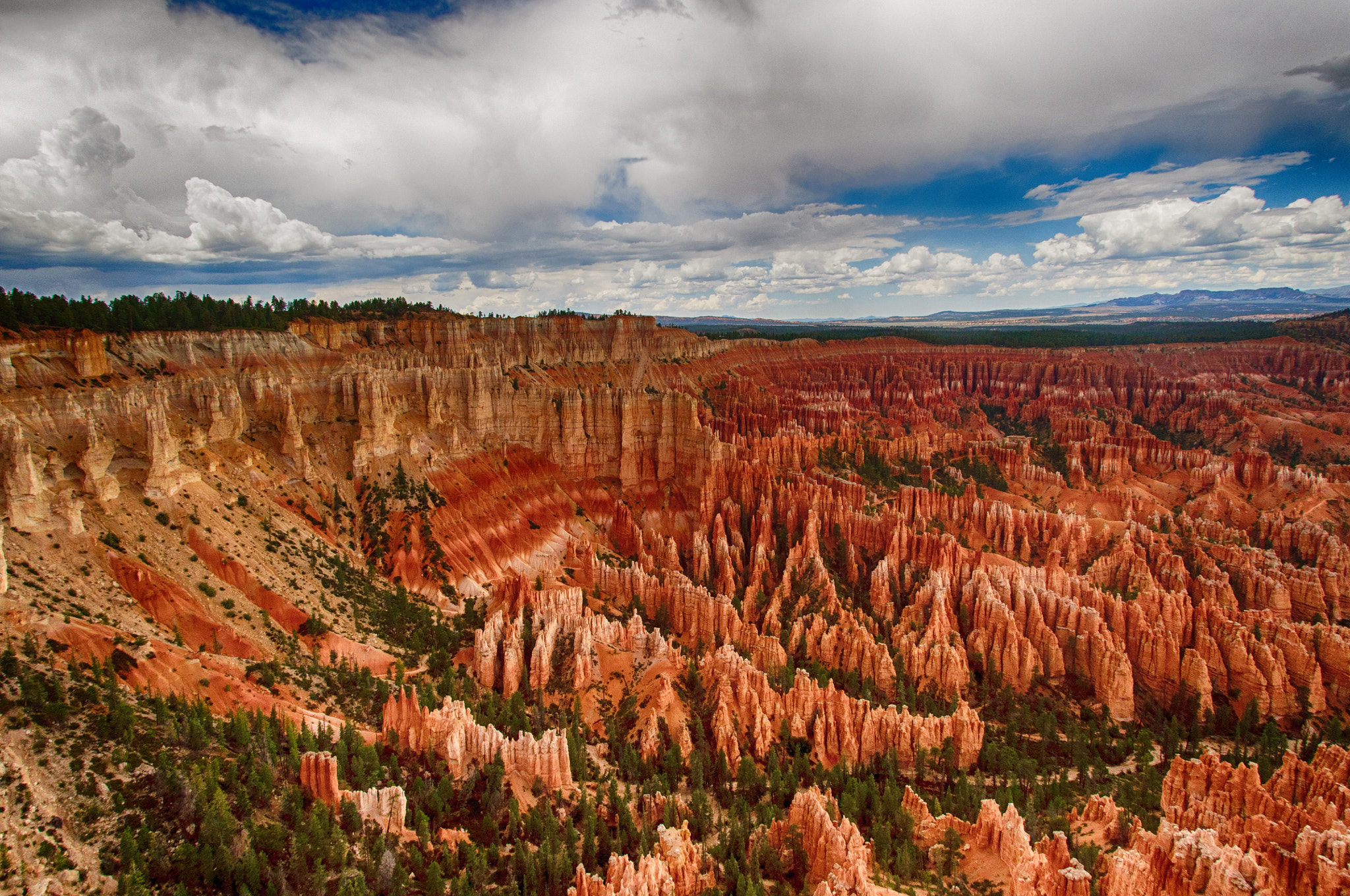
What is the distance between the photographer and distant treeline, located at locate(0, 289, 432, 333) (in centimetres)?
4559

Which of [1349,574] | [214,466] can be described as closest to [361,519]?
[214,466]

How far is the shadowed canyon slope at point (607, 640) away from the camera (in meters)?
23.5

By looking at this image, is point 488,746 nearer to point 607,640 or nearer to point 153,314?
point 607,640

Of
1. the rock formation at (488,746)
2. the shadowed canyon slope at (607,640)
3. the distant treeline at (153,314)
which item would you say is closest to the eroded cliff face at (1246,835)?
the shadowed canyon slope at (607,640)

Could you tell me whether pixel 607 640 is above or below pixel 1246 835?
below

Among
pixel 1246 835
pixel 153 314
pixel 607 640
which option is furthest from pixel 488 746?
pixel 153 314

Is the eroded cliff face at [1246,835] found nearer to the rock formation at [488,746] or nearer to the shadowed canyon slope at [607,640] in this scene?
the shadowed canyon slope at [607,640]

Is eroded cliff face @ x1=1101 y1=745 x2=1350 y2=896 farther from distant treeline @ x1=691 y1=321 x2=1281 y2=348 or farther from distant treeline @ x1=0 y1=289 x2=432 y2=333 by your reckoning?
distant treeline @ x1=691 y1=321 x2=1281 y2=348

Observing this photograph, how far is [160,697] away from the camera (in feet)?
83.1

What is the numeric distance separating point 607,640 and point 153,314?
4264 centimetres

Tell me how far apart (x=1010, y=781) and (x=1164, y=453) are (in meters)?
58.2

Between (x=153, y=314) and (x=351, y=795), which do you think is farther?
(x=153, y=314)

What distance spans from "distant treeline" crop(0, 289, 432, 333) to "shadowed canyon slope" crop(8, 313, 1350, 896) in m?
3.91

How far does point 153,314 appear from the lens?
2105 inches
